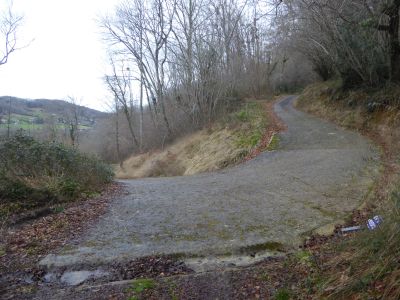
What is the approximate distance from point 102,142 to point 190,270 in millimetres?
44891

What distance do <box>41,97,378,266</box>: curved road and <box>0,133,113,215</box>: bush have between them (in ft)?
4.47

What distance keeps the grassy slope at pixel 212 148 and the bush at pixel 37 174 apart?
8263 mm

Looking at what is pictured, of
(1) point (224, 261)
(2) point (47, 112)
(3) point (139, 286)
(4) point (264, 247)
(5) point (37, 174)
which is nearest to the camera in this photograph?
(3) point (139, 286)

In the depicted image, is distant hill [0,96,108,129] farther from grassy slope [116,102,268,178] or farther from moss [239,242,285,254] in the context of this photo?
moss [239,242,285,254]

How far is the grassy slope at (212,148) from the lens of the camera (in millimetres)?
17656

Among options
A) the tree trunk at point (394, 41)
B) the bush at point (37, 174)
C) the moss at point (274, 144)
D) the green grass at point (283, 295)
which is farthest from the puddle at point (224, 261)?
the moss at point (274, 144)

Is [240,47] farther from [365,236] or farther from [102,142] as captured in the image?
[365,236]

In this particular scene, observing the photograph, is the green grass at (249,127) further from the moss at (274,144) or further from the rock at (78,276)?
the rock at (78,276)

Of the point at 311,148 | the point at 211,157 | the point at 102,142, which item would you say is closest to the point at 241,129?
the point at 211,157

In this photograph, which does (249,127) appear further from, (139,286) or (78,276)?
(139,286)

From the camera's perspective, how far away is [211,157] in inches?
751

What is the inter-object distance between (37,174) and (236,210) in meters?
4.99

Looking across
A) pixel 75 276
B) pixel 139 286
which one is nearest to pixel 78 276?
pixel 75 276

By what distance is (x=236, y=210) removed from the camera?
7.51 meters
